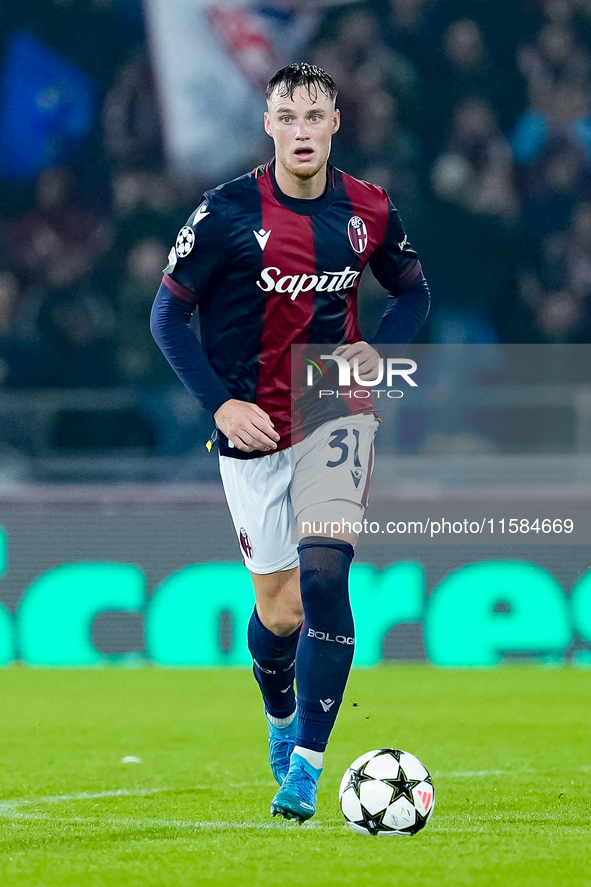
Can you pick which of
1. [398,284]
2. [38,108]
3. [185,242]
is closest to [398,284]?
[398,284]

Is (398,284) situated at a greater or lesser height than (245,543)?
greater

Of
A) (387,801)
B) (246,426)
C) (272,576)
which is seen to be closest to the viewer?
(387,801)

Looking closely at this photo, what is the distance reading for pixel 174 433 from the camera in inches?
317

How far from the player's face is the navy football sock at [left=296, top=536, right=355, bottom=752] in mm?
1074

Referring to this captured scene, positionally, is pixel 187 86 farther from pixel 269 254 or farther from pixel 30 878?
pixel 30 878

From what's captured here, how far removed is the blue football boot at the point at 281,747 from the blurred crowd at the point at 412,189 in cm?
509

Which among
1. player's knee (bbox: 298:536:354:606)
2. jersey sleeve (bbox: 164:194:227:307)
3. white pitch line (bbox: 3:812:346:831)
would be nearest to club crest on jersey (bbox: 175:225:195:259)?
jersey sleeve (bbox: 164:194:227:307)

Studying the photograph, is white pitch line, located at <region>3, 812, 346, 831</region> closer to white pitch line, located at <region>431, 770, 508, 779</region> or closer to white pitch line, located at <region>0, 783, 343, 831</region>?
white pitch line, located at <region>0, 783, 343, 831</region>

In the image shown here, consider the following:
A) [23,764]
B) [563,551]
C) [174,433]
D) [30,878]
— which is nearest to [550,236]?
[563,551]

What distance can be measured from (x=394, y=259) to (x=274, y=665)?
51.6 inches

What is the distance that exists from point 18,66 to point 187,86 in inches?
51.0

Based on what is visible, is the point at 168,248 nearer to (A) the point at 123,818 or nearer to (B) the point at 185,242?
(B) the point at 185,242

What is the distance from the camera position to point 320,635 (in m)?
3.59

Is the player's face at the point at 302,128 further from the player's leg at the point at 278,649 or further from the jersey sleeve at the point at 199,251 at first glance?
the player's leg at the point at 278,649
